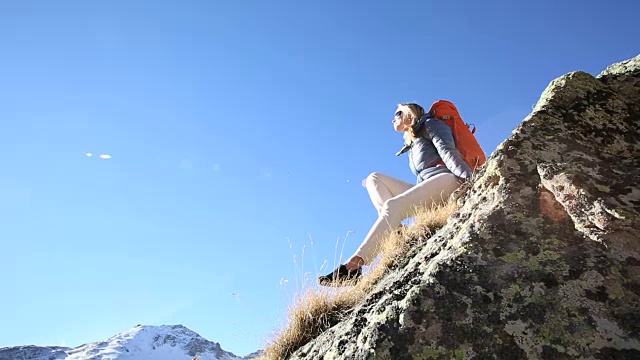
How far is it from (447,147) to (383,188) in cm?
91

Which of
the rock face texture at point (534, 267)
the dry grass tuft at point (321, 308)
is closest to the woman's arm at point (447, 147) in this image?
the dry grass tuft at point (321, 308)

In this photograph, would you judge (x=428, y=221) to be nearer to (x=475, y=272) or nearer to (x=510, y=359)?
(x=475, y=272)

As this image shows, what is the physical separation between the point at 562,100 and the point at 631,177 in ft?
2.93

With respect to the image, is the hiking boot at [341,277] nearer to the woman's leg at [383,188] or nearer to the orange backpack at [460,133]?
the woman's leg at [383,188]

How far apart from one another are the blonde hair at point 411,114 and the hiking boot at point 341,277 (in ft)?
6.69

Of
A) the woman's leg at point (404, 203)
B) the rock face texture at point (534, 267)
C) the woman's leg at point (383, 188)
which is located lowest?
the rock face texture at point (534, 267)

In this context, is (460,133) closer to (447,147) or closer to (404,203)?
(447,147)

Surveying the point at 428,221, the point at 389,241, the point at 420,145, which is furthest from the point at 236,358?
the point at 420,145

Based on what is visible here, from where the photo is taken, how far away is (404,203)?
474cm

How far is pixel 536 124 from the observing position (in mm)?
2898

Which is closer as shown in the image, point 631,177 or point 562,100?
point 631,177

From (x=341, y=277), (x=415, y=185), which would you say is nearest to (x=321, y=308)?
(x=341, y=277)

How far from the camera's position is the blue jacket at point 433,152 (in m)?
4.76

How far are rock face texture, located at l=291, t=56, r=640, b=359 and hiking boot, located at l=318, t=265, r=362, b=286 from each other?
1.21m
